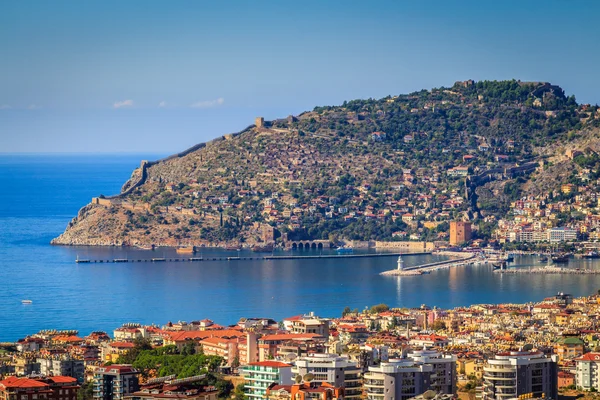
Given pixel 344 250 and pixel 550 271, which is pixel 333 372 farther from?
pixel 344 250

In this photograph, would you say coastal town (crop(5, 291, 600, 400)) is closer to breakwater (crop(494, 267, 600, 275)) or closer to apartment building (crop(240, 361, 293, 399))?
apartment building (crop(240, 361, 293, 399))

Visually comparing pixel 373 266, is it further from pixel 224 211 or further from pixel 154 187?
pixel 154 187

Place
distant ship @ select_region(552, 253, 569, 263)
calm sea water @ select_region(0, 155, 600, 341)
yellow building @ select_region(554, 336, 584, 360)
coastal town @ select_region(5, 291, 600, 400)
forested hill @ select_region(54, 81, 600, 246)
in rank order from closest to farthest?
coastal town @ select_region(5, 291, 600, 400), yellow building @ select_region(554, 336, 584, 360), calm sea water @ select_region(0, 155, 600, 341), distant ship @ select_region(552, 253, 569, 263), forested hill @ select_region(54, 81, 600, 246)

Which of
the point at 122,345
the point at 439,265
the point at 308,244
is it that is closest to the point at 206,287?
the point at 439,265

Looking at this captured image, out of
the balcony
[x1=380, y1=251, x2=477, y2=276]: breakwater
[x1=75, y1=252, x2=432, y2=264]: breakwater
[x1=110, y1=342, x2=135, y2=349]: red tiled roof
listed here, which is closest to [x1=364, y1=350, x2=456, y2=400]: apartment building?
the balcony

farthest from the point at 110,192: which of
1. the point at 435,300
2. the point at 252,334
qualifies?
the point at 252,334

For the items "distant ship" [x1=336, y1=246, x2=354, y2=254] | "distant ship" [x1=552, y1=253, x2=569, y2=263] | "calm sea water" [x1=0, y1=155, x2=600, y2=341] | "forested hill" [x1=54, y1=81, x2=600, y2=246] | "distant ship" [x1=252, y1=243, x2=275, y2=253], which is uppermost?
"forested hill" [x1=54, y1=81, x2=600, y2=246]
